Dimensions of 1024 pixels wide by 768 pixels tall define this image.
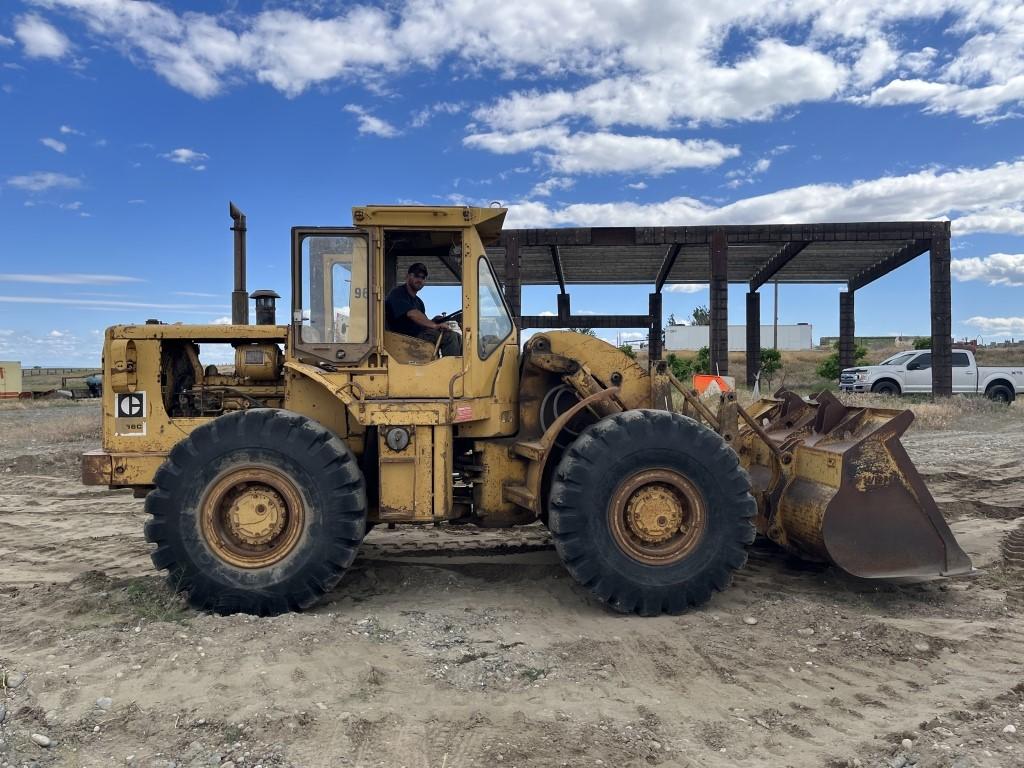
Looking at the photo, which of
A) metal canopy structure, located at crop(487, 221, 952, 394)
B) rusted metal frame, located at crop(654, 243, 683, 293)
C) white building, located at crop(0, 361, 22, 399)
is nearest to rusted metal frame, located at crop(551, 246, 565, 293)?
metal canopy structure, located at crop(487, 221, 952, 394)

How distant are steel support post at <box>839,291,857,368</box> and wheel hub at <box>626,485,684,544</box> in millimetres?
20486

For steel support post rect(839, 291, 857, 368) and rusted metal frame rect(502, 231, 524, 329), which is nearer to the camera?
rusted metal frame rect(502, 231, 524, 329)

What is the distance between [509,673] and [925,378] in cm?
2159

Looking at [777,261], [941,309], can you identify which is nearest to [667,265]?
[777,261]

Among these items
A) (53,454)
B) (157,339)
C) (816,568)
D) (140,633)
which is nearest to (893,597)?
(816,568)

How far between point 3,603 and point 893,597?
6.45 m

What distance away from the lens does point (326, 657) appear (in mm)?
4035

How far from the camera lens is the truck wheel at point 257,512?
479 centimetres

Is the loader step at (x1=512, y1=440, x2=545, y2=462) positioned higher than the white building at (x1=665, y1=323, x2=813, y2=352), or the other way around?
the white building at (x1=665, y1=323, x2=813, y2=352)

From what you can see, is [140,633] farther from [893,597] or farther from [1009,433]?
[1009,433]

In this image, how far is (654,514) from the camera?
500 centimetres

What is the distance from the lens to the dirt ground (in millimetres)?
3240

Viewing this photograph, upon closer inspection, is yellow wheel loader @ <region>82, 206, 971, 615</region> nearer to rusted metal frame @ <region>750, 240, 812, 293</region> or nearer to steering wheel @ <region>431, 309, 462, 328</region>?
steering wheel @ <region>431, 309, 462, 328</region>

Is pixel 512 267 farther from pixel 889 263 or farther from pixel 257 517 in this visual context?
pixel 257 517
